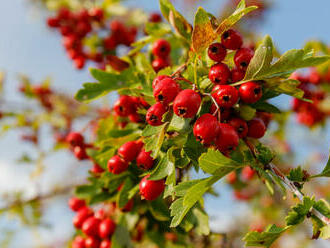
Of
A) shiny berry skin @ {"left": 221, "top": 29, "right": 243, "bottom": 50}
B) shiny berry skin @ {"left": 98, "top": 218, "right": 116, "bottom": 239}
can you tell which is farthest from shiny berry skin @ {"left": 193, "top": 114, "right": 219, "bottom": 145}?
shiny berry skin @ {"left": 98, "top": 218, "right": 116, "bottom": 239}

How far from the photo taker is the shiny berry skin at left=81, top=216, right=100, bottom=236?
79.5 inches

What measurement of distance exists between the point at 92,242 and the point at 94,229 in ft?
0.29

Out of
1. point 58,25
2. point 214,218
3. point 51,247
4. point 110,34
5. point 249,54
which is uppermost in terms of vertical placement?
point 58,25

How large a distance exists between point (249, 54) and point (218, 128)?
428 millimetres

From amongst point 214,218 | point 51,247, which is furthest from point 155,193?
point 51,247

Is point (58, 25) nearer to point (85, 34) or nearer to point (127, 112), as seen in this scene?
point (85, 34)

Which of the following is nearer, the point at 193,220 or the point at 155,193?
the point at 155,193

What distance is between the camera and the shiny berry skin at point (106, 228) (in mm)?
1994

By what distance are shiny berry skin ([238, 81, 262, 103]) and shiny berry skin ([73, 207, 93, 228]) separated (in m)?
1.55

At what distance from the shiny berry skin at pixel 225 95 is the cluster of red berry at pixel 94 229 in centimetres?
131

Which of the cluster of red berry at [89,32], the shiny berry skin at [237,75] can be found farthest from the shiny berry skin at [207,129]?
the cluster of red berry at [89,32]

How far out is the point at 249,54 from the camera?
1.31 metres

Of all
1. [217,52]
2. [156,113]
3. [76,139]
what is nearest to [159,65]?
[217,52]

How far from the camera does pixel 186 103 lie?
1.11 meters
